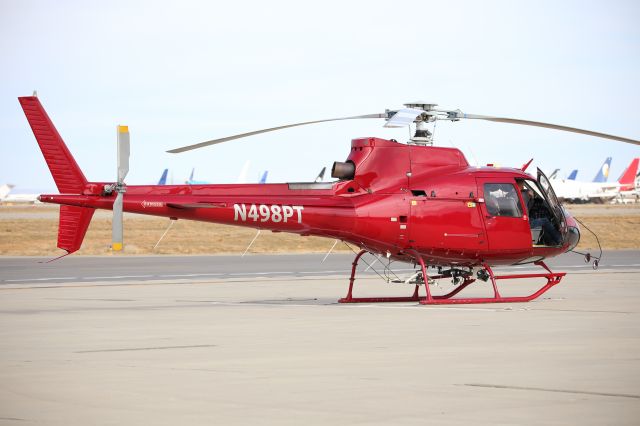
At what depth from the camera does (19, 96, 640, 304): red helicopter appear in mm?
19078

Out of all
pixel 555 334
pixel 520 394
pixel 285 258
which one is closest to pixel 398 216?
pixel 555 334

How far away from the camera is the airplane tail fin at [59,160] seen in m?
19.0

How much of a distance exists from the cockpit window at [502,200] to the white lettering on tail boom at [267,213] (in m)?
4.08

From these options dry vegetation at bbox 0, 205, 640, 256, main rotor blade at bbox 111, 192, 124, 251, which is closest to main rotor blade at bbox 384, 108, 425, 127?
main rotor blade at bbox 111, 192, 124, 251

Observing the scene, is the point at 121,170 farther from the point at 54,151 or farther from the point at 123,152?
the point at 54,151

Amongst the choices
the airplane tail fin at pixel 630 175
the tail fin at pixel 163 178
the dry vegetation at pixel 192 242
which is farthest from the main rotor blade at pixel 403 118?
the tail fin at pixel 163 178

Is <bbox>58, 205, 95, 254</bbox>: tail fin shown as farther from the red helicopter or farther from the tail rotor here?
the tail rotor

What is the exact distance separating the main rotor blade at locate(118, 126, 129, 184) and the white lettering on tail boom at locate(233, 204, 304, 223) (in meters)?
2.24

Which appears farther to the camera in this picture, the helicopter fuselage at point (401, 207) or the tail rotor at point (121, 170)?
the helicopter fuselage at point (401, 207)

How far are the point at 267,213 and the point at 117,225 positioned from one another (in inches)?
119

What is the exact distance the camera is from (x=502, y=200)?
21.4 metres

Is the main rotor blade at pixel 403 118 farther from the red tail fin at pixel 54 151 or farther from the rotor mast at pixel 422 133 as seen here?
the red tail fin at pixel 54 151

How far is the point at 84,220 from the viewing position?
19125 millimetres

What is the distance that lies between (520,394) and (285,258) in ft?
103
